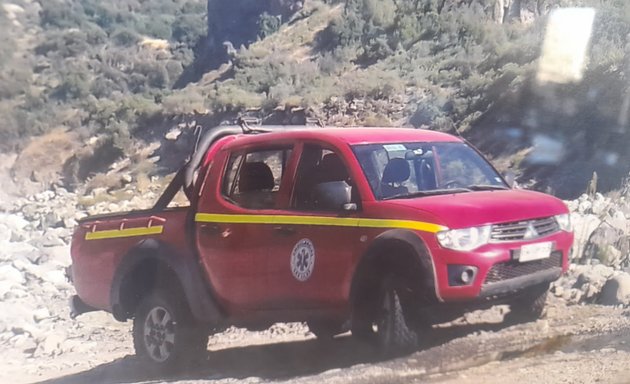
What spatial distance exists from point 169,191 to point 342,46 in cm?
245

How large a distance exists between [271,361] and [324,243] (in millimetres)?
1157

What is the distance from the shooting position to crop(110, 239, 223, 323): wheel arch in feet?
22.6

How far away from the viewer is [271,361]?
6.64m

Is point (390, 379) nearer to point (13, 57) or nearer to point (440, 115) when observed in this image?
point (440, 115)

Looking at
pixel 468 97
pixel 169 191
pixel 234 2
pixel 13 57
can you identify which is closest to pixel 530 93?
pixel 468 97

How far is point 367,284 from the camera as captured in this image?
577 cm

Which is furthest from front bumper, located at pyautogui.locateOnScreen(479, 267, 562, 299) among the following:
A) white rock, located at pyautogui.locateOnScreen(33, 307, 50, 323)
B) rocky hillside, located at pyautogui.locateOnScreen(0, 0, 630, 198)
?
white rock, located at pyautogui.locateOnScreen(33, 307, 50, 323)

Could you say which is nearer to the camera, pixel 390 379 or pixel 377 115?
pixel 390 379

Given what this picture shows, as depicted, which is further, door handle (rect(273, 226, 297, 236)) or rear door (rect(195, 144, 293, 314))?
rear door (rect(195, 144, 293, 314))

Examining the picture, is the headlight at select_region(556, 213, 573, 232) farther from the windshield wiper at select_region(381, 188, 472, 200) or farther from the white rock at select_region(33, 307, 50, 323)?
the white rock at select_region(33, 307, 50, 323)

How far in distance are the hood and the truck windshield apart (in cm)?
17

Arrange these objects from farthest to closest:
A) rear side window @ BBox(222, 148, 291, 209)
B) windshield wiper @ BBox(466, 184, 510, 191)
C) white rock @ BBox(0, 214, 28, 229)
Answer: white rock @ BBox(0, 214, 28, 229) → rear side window @ BBox(222, 148, 291, 209) → windshield wiper @ BBox(466, 184, 510, 191)

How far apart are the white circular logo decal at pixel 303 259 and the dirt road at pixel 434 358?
0.52 meters

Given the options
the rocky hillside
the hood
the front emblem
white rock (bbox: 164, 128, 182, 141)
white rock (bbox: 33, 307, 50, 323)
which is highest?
the rocky hillside
